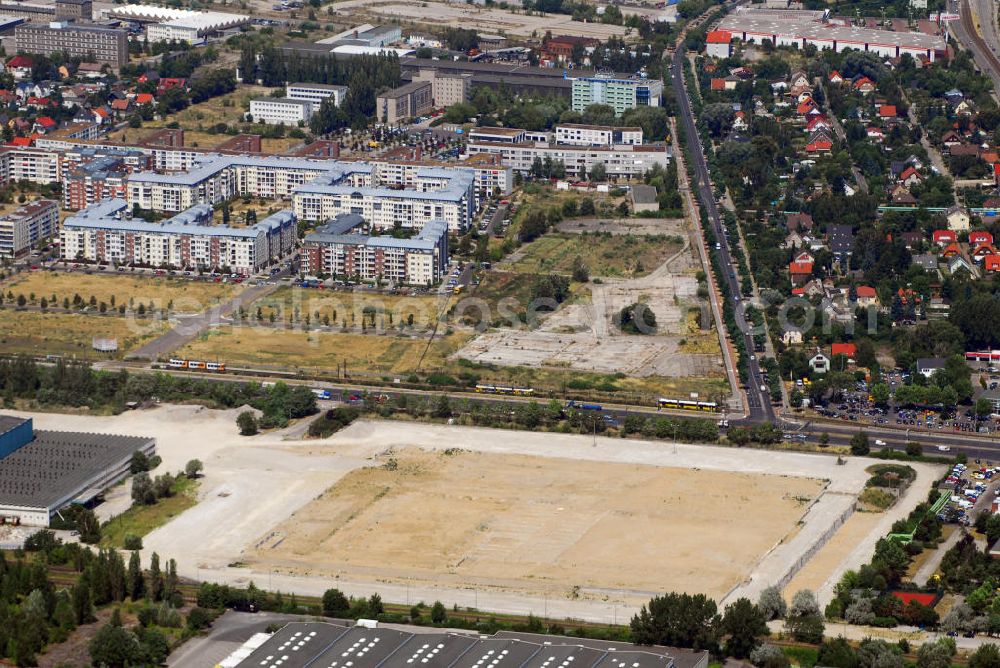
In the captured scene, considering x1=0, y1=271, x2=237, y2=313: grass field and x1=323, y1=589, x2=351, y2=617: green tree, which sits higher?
x1=323, y1=589, x2=351, y2=617: green tree

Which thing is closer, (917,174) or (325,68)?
(917,174)

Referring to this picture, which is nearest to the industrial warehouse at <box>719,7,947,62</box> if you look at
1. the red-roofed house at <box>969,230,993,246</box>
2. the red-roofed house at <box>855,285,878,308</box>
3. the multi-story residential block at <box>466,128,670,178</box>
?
the multi-story residential block at <box>466,128,670,178</box>

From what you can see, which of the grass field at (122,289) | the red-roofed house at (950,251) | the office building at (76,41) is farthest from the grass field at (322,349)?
the office building at (76,41)

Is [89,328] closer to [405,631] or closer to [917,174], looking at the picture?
[405,631]

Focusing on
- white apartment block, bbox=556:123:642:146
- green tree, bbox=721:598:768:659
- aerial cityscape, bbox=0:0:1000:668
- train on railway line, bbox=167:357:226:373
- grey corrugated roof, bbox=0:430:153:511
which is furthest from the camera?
white apartment block, bbox=556:123:642:146

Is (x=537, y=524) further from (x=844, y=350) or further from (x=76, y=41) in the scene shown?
(x=76, y=41)

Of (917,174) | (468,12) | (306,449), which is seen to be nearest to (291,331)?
(306,449)

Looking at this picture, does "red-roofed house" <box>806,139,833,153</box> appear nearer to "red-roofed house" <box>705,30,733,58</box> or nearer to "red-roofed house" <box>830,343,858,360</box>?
"red-roofed house" <box>705,30,733,58</box>

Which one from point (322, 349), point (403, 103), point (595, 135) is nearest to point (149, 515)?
point (322, 349)
